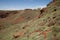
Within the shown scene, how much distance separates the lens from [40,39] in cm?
1931

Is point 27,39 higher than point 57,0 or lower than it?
lower

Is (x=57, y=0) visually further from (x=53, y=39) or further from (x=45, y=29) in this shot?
(x=53, y=39)

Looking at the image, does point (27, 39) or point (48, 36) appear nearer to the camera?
point (48, 36)

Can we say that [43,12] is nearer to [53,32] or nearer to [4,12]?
[53,32]

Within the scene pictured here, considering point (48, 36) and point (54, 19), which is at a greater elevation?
point (54, 19)

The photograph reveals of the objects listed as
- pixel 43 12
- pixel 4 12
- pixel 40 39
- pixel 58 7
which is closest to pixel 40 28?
pixel 40 39

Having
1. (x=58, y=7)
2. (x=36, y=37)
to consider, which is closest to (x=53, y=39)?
(x=36, y=37)

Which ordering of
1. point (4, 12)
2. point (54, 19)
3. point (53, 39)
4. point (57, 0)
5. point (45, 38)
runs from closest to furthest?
point (53, 39) < point (45, 38) < point (54, 19) < point (57, 0) < point (4, 12)

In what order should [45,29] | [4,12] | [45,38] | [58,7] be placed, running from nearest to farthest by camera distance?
1. [45,38]
2. [45,29]
3. [58,7]
4. [4,12]

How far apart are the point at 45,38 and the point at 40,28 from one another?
11.5 feet

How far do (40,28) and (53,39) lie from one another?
4.75 meters

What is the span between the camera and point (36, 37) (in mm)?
20219

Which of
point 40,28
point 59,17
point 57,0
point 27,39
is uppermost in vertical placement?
point 57,0

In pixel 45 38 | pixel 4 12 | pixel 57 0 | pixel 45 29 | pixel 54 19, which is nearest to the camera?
pixel 45 38
